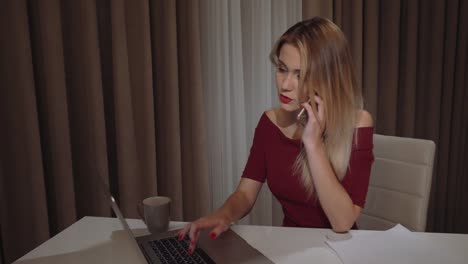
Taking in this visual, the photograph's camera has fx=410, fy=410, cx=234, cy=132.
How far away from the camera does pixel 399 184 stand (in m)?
1.50

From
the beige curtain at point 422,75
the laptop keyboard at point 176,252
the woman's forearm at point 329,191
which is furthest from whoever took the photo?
the beige curtain at point 422,75

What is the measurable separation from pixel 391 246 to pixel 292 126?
659 millimetres

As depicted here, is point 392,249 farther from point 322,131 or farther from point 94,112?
point 94,112

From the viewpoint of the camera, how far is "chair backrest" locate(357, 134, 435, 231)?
143 cm

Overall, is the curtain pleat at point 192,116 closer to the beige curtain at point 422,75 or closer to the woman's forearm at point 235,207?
the woman's forearm at point 235,207

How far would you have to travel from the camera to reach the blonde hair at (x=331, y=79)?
130 cm

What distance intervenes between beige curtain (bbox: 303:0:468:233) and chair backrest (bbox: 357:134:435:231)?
1.19 metres

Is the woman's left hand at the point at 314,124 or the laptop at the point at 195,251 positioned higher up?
the woman's left hand at the point at 314,124

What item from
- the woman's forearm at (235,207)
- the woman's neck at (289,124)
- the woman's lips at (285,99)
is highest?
the woman's lips at (285,99)

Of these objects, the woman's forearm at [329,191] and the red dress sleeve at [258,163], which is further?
the red dress sleeve at [258,163]

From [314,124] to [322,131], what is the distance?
85 mm

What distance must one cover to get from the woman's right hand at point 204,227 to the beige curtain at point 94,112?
886 mm

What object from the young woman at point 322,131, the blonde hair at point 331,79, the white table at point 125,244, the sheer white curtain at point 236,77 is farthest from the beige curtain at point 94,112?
the blonde hair at point 331,79

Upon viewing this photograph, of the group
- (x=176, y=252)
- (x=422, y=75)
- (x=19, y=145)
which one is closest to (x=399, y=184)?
(x=176, y=252)
